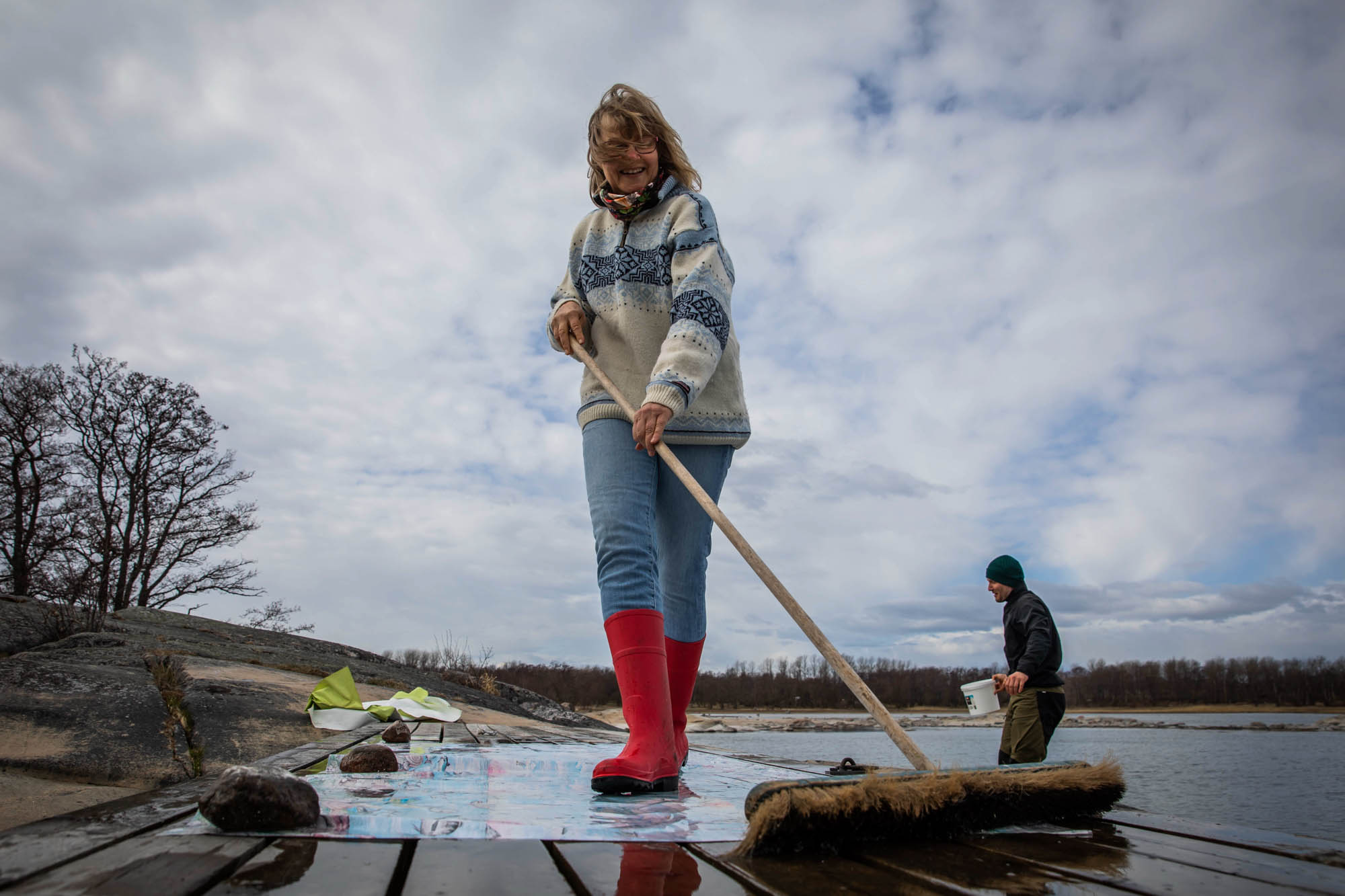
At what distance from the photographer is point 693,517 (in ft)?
7.82

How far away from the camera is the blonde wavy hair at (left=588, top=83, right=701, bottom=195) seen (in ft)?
7.91

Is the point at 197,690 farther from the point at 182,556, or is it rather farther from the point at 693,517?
the point at 182,556

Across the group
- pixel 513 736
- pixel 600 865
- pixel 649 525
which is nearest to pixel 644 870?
pixel 600 865

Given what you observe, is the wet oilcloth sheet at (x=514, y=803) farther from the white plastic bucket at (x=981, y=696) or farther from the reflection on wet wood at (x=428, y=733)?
the white plastic bucket at (x=981, y=696)

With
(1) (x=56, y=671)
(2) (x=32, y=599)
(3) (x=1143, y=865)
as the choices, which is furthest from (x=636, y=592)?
(2) (x=32, y=599)

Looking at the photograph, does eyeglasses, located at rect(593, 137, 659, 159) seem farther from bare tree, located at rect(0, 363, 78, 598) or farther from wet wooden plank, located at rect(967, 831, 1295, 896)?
bare tree, located at rect(0, 363, 78, 598)

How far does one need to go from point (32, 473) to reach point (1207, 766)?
23.3 m

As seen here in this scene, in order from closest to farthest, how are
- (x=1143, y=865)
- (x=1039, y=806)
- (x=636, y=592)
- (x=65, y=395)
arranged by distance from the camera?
(x=1143, y=865), (x=1039, y=806), (x=636, y=592), (x=65, y=395)

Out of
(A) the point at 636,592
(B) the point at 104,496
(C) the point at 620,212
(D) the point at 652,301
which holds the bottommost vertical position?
(A) the point at 636,592

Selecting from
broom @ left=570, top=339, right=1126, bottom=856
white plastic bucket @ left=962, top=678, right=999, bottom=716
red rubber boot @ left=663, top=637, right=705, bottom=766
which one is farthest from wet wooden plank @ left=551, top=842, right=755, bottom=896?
white plastic bucket @ left=962, top=678, right=999, bottom=716

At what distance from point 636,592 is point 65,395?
16.0m

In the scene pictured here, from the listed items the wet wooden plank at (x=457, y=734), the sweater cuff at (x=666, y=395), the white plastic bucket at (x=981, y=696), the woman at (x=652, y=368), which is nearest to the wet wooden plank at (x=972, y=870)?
the woman at (x=652, y=368)

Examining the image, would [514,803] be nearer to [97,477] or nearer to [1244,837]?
[1244,837]

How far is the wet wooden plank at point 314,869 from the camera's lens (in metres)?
0.92
